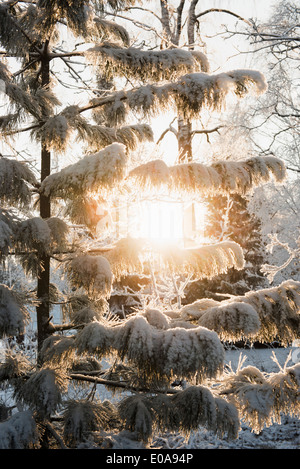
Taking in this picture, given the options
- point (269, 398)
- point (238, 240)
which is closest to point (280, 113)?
point (238, 240)

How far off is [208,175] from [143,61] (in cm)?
130

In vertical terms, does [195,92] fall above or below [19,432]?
above

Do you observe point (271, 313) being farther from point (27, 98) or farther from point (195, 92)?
point (27, 98)

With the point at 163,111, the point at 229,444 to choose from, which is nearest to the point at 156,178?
the point at 163,111

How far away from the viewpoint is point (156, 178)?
109 inches

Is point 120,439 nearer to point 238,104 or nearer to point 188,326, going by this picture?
point 188,326

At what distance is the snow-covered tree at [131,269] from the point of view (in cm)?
234

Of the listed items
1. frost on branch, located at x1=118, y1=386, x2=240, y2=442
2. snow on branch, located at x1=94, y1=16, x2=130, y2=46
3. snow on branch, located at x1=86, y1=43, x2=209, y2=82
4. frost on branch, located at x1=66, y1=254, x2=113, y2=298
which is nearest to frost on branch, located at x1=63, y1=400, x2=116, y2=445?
frost on branch, located at x1=118, y1=386, x2=240, y2=442

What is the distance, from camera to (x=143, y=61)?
11.1ft

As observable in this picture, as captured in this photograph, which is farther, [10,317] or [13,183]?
[13,183]

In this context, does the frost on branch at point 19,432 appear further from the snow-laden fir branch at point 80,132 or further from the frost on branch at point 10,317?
the snow-laden fir branch at point 80,132

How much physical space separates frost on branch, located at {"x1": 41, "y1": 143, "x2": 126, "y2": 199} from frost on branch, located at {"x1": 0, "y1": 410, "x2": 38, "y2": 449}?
164cm

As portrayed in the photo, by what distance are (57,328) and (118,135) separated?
2188 millimetres

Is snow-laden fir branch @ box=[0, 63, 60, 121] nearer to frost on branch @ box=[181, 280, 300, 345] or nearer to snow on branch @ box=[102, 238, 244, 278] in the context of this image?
snow on branch @ box=[102, 238, 244, 278]
